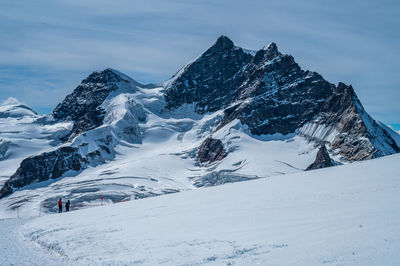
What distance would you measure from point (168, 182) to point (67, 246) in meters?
175

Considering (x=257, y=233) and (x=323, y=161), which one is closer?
(x=257, y=233)

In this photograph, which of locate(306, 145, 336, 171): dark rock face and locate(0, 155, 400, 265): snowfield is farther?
locate(306, 145, 336, 171): dark rock face

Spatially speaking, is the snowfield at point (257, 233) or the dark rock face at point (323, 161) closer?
the snowfield at point (257, 233)

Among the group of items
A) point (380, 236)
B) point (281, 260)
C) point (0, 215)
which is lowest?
point (0, 215)

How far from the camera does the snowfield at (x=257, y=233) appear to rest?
15242 millimetres

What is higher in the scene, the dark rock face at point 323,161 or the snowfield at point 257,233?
the snowfield at point 257,233

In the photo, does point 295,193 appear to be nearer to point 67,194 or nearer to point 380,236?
point 380,236

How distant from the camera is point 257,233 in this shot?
760 inches

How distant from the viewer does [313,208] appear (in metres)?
22.8

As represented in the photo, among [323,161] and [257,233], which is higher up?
[257,233]

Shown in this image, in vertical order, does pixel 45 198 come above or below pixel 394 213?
below

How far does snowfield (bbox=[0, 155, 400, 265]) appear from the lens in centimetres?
1524

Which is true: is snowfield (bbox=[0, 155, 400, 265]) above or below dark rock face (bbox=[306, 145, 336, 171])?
above

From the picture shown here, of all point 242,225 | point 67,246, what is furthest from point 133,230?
point 242,225
